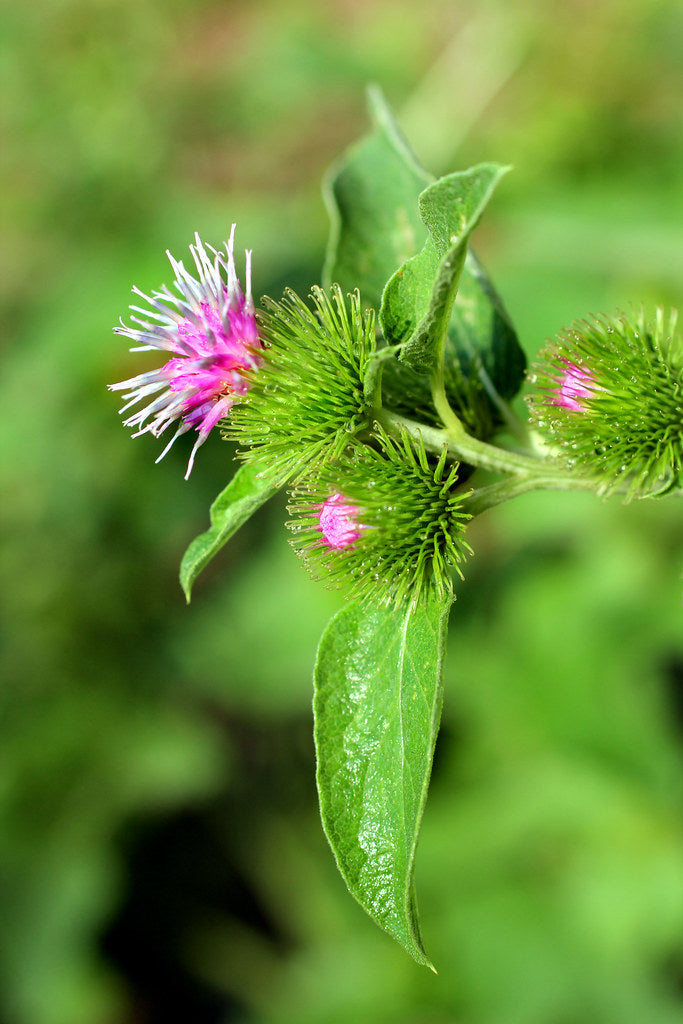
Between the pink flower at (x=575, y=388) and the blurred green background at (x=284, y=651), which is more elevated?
the pink flower at (x=575, y=388)

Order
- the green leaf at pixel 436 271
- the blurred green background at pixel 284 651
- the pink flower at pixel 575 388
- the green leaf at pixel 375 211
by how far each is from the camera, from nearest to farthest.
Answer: the green leaf at pixel 436 271 → the pink flower at pixel 575 388 → the green leaf at pixel 375 211 → the blurred green background at pixel 284 651

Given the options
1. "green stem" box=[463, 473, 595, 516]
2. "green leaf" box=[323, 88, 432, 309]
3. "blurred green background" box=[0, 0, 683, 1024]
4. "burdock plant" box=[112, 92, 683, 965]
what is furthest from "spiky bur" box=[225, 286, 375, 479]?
"blurred green background" box=[0, 0, 683, 1024]

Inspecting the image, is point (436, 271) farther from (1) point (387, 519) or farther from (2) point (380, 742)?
(2) point (380, 742)

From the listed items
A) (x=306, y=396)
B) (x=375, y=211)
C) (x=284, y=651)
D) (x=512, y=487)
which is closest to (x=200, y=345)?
(x=306, y=396)

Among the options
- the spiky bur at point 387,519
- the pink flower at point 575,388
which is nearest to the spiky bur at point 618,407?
the pink flower at point 575,388

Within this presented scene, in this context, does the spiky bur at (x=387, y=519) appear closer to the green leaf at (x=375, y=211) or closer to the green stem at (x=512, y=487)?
the green stem at (x=512, y=487)

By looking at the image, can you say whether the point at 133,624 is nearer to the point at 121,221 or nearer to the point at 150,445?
the point at 150,445

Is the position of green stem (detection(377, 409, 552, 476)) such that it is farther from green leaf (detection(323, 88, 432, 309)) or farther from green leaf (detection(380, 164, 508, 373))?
green leaf (detection(323, 88, 432, 309))

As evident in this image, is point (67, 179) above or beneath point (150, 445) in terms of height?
above

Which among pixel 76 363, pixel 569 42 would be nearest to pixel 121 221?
pixel 76 363
